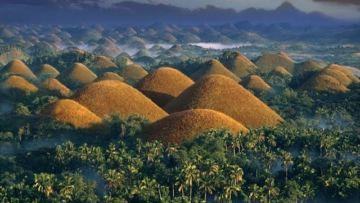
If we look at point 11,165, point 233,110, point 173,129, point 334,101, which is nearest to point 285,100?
point 334,101

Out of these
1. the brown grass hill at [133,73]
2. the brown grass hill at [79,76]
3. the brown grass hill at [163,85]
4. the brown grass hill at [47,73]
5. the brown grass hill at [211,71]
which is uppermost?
the brown grass hill at [163,85]

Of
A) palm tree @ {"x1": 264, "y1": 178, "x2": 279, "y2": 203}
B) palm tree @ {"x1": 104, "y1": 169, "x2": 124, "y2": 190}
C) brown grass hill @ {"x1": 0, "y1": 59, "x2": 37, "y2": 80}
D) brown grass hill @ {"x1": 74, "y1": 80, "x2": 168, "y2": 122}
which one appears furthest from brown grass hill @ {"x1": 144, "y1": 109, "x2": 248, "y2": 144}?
brown grass hill @ {"x1": 0, "y1": 59, "x2": 37, "y2": 80}

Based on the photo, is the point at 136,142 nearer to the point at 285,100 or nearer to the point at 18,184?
the point at 18,184

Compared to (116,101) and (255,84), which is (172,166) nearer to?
(116,101)

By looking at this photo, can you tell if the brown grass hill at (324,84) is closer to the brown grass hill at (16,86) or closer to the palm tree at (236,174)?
the brown grass hill at (16,86)

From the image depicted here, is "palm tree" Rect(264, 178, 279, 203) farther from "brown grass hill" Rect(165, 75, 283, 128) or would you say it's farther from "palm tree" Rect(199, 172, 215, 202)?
"brown grass hill" Rect(165, 75, 283, 128)

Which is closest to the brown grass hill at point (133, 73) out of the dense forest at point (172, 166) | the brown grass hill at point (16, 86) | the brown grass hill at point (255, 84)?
the brown grass hill at point (16, 86)

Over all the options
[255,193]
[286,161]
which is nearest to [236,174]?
[255,193]
